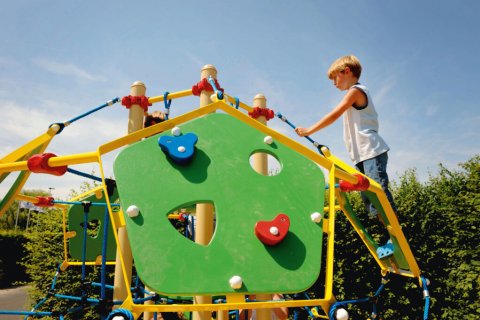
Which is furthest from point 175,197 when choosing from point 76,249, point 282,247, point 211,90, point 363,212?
point 363,212

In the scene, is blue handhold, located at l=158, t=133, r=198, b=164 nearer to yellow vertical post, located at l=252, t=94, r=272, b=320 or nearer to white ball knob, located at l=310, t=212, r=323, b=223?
white ball knob, located at l=310, t=212, r=323, b=223

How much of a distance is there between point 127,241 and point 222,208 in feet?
5.25

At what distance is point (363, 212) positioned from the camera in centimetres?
579

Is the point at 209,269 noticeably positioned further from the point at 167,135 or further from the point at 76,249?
the point at 76,249

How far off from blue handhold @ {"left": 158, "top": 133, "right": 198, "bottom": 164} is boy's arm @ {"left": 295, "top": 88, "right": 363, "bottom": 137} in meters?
1.13

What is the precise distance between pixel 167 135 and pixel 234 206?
1.66 feet

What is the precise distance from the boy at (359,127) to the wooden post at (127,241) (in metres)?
1.56

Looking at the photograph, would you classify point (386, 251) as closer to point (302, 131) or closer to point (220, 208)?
point (302, 131)

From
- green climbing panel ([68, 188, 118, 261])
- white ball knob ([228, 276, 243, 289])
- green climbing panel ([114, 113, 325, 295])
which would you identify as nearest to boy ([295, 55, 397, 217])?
green climbing panel ([114, 113, 325, 295])

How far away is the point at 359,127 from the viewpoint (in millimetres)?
2701

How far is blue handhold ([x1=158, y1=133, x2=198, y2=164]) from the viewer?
1.58m

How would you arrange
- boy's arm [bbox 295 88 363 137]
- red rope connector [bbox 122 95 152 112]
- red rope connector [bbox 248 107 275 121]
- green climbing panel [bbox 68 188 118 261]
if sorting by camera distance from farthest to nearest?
green climbing panel [bbox 68 188 118 261] < red rope connector [bbox 248 107 275 121] < red rope connector [bbox 122 95 152 112] < boy's arm [bbox 295 88 363 137]

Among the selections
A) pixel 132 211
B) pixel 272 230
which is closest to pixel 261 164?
pixel 272 230

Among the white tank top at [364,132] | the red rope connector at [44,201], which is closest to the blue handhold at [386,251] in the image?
the white tank top at [364,132]
